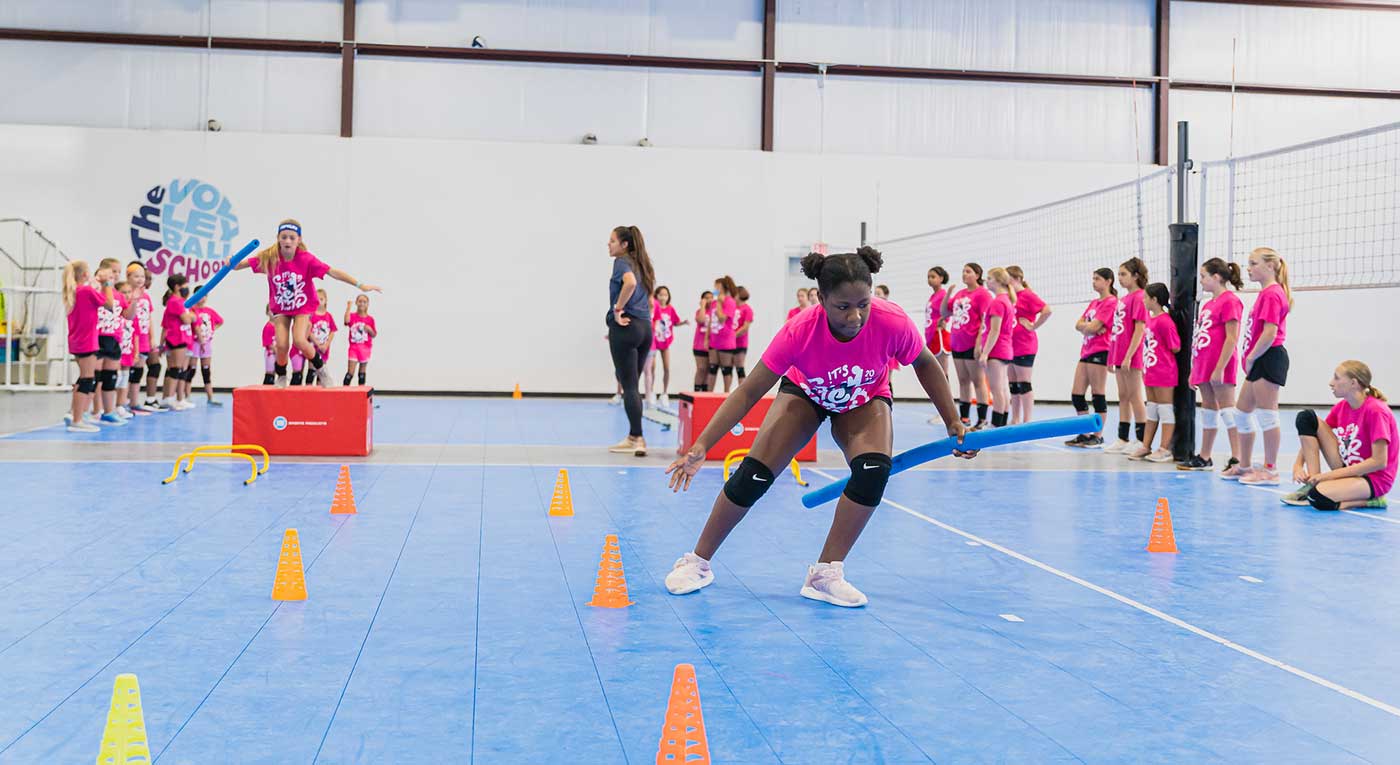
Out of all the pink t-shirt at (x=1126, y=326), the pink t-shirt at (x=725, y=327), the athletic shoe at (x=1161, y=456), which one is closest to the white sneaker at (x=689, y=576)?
the athletic shoe at (x=1161, y=456)

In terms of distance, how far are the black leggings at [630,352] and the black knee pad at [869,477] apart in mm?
4549

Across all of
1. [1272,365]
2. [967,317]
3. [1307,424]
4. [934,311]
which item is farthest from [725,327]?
[1307,424]

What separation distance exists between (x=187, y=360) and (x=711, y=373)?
6.98 meters

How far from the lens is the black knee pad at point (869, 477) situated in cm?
399

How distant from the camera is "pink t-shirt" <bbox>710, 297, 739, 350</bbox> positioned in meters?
14.5

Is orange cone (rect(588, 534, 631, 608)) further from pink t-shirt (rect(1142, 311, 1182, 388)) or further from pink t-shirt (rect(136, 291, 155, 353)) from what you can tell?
pink t-shirt (rect(136, 291, 155, 353))

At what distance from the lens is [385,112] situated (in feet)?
56.9

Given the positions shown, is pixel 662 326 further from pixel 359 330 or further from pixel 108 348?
pixel 108 348

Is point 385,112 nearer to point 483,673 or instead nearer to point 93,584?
point 93,584

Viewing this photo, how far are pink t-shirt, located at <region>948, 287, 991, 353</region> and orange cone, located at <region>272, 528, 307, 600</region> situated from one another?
8.48 metres

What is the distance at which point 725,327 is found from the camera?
1469 cm

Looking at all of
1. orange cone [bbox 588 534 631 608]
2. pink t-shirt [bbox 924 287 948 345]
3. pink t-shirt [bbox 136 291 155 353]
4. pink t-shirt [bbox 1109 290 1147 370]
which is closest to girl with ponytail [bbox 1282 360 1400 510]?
pink t-shirt [bbox 1109 290 1147 370]

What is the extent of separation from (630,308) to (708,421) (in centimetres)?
108

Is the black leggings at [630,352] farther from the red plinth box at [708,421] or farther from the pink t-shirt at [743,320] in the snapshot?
the pink t-shirt at [743,320]
